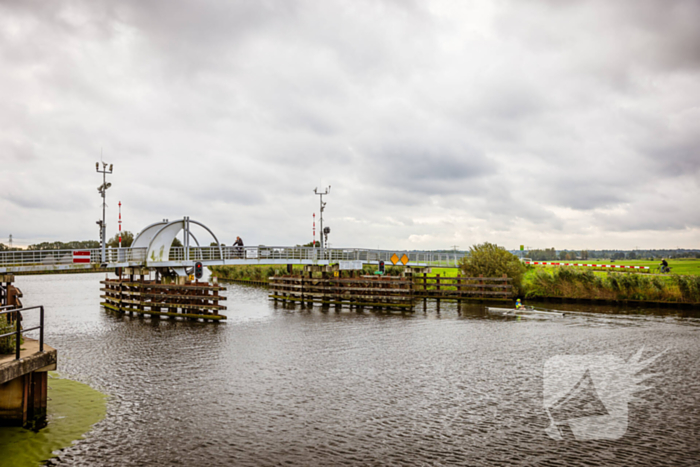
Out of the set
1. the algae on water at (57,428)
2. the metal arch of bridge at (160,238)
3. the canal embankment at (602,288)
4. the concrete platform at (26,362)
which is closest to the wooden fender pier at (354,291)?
the canal embankment at (602,288)

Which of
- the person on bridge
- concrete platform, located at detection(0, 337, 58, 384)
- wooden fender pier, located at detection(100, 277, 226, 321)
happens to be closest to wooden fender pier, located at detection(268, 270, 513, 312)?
the person on bridge

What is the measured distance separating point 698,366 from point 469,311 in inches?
616

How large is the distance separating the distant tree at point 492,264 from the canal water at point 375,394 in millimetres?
14140

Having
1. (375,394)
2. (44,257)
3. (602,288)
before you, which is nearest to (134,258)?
(44,257)

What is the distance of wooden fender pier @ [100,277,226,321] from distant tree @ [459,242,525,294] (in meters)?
20.7

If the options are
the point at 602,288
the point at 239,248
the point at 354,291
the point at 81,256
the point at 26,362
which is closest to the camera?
the point at 26,362

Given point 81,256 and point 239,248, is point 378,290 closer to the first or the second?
point 239,248

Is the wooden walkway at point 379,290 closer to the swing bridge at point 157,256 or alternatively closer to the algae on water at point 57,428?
the swing bridge at point 157,256

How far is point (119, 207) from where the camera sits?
3089 cm

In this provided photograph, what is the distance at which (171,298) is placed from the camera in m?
28.2

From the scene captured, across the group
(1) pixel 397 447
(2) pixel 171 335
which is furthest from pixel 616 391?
(2) pixel 171 335

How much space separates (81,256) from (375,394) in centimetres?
2347

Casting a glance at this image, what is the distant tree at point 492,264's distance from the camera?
122 feet

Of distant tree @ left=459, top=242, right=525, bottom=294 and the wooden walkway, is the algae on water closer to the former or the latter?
the wooden walkway
